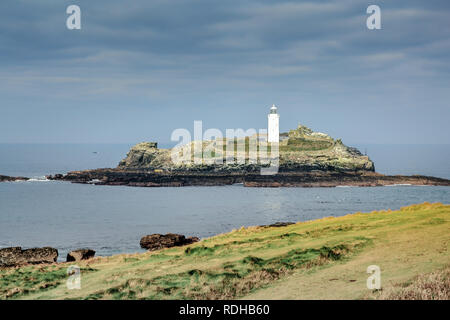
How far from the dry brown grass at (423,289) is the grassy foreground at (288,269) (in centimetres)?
3

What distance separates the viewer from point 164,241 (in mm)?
38156

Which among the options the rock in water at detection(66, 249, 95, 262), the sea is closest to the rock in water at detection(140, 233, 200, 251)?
the sea

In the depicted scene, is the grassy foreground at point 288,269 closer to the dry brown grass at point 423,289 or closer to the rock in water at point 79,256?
the dry brown grass at point 423,289

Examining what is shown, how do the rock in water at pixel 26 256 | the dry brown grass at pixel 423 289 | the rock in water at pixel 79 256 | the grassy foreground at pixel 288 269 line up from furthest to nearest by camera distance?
the rock in water at pixel 79 256 < the rock in water at pixel 26 256 < the grassy foreground at pixel 288 269 < the dry brown grass at pixel 423 289

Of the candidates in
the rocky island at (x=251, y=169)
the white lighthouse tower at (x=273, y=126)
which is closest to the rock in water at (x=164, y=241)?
the rocky island at (x=251, y=169)

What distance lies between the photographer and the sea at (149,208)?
50562 mm

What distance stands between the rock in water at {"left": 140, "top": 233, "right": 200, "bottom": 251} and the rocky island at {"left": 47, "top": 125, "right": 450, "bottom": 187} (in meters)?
71.9

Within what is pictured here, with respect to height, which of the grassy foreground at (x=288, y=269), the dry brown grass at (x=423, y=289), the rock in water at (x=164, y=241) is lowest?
the rock in water at (x=164, y=241)

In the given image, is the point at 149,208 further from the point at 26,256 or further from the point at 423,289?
the point at 423,289

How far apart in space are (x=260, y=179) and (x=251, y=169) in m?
20.4

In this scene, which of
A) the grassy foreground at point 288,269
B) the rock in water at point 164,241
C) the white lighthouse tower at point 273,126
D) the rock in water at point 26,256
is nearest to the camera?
the grassy foreground at point 288,269

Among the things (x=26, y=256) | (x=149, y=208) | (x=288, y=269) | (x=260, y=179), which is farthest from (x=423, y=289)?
(x=260, y=179)

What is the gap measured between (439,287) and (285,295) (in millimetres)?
4571
